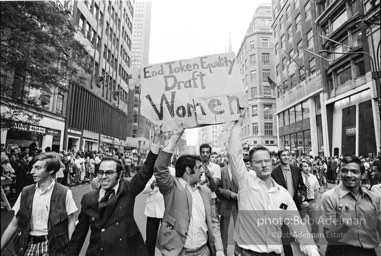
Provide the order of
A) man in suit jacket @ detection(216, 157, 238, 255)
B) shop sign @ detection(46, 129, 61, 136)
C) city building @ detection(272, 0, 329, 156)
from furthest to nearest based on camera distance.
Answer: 1. city building @ detection(272, 0, 329, 156)
2. shop sign @ detection(46, 129, 61, 136)
3. man in suit jacket @ detection(216, 157, 238, 255)

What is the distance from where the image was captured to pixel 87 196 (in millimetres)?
2363

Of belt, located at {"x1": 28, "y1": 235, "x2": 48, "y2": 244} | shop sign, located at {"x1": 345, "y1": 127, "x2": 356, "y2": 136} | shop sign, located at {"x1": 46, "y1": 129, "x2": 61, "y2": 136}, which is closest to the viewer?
belt, located at {"x1": 28, "y1": 235, "x2": 48, "y2": 244}

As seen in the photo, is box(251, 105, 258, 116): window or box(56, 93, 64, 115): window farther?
box(251, 105, 258, 116): window

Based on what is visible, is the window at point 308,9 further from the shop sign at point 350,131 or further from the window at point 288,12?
the shop sign at point 350,131

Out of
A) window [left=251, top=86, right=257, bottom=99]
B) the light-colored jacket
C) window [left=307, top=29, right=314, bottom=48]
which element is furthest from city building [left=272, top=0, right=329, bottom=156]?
the light-colored jacket

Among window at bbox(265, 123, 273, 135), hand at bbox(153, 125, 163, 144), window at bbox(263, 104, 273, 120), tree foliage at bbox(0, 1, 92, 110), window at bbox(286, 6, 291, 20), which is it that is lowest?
hand at bbox(153, 125, 163, 144)

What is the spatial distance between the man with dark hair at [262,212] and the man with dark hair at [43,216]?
183 cm

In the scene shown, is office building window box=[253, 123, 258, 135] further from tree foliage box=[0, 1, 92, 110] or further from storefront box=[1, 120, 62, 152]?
tree foliage box=[0, 1, 92, 110]

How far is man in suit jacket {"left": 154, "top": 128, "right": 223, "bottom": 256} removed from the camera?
7.39 ft

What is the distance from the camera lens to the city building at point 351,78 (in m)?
17.6

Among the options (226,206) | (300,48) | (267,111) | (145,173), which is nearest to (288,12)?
(300,48)

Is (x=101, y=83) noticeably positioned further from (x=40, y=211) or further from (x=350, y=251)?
(x=350, y=251)

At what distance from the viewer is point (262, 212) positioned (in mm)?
2242

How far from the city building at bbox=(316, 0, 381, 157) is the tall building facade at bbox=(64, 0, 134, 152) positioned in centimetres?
2261
